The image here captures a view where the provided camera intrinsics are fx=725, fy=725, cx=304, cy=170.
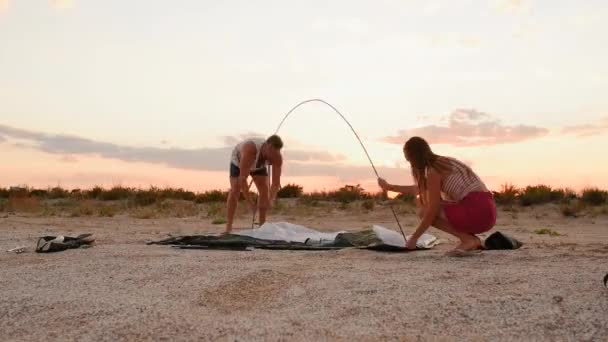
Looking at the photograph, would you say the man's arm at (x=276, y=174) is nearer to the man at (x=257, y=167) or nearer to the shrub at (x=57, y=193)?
the man at (x=257, y=167)

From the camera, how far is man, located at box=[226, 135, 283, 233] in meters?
8.11

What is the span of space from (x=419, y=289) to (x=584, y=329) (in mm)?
1060

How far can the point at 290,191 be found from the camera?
19.5m

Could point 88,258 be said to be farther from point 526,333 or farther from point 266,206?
point 526,333

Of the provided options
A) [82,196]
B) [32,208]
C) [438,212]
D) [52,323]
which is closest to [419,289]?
[438,212]

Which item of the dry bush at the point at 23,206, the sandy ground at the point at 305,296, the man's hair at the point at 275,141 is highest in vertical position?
the man's hair at the point at 275,141

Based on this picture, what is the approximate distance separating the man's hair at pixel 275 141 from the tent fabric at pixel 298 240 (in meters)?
0.87

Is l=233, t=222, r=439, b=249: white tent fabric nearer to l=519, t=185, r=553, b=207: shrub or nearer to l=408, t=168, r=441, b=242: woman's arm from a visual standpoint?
l=408, t=168, r=441, b=242: woman's arm

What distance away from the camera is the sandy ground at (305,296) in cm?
362

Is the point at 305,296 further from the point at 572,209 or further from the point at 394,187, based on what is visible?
the point at 572,209

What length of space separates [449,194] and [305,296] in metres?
2.15

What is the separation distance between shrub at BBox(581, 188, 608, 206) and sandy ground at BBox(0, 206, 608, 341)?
1004cm

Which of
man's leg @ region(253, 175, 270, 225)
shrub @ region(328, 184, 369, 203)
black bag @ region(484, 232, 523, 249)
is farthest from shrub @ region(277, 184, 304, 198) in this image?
black bag @ region(484, 232, 523, 249)

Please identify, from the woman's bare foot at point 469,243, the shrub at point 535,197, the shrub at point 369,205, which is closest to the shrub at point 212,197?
the shrub at point 369,205
